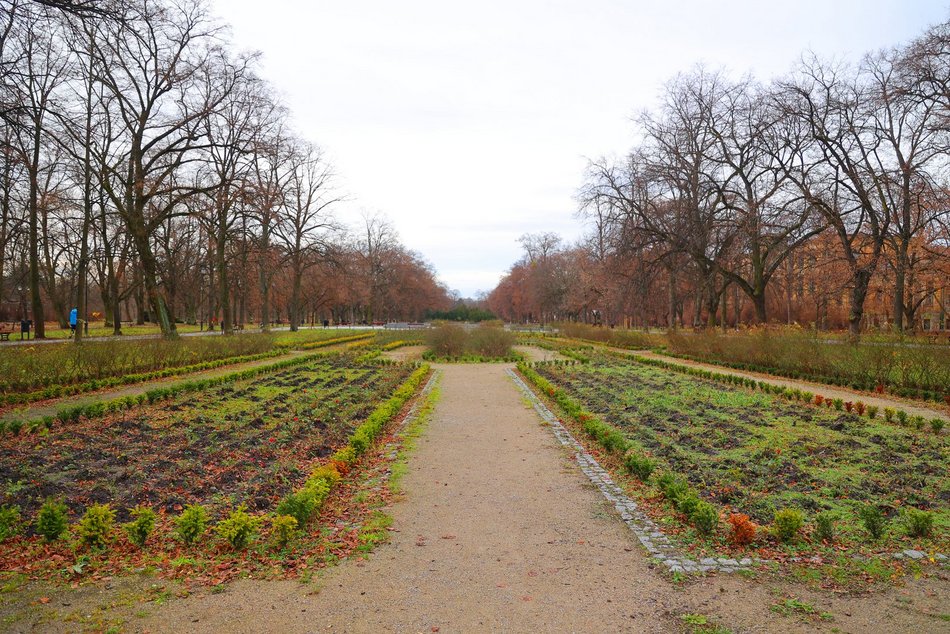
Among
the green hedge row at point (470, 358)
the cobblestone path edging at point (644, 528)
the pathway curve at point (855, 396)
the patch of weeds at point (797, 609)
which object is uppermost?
the green hedge row at point (470, 358)

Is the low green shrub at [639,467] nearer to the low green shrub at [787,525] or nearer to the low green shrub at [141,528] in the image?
the low green shrub at [787,525]

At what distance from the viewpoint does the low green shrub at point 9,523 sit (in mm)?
4406

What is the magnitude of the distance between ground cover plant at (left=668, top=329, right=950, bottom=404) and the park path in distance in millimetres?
9972

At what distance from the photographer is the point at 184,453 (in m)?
7.29

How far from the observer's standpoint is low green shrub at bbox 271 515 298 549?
179 inches

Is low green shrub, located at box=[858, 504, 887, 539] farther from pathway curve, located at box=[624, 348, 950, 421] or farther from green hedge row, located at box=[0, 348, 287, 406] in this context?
green hedge row, located at box=[0, 348, 287, 406]

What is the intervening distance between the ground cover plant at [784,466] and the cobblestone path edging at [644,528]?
0.30 meters

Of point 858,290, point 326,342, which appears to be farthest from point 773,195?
point 326,342

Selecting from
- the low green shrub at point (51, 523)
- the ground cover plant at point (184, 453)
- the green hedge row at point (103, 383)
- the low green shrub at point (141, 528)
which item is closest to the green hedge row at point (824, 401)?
the ground cover plant at point (184, 453)

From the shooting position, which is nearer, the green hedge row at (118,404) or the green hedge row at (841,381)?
the green hedge row at (118,404)

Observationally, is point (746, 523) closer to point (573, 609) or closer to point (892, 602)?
point (892, 602)

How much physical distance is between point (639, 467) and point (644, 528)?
1358mm

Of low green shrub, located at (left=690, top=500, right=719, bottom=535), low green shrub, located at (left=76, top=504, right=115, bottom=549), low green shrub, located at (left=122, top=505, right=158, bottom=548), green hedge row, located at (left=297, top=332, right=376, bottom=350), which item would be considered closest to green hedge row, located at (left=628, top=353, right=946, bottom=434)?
low green shrub, located at (left=690, top=500, right=719, bottom=535)

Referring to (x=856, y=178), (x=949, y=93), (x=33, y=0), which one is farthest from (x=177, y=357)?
(x=856, y=178)
